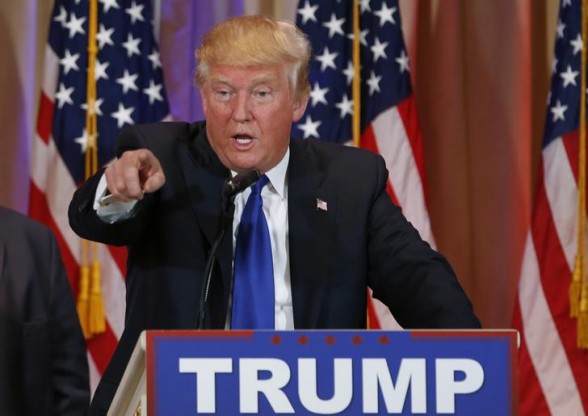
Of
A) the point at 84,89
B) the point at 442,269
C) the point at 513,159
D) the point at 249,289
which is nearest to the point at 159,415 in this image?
the point at 249,289

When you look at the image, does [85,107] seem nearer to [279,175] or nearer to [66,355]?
[279,175]

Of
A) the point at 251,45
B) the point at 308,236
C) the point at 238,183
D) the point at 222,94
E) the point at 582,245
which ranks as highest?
the point at 251,45

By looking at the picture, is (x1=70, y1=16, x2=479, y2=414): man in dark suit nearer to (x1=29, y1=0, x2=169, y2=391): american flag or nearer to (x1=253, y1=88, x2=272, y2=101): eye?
(x1=253, y1=88, x2=272, y2=101): eye

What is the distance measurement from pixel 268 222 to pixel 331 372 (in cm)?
85

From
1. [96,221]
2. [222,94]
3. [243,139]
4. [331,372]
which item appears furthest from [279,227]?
[331,372]

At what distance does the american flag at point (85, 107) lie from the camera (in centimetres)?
467

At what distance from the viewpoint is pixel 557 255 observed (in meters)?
4.78

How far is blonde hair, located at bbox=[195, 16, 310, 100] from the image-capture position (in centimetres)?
258

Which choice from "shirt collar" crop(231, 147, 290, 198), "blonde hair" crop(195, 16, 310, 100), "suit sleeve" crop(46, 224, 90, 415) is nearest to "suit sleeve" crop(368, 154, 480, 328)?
"shirt collar" crop(231, 147, 290, 198)

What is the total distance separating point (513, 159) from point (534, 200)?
0.27 meters

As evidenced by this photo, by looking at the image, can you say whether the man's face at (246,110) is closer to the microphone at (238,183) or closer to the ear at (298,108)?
the ear at (298,108)

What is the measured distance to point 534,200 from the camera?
483cm

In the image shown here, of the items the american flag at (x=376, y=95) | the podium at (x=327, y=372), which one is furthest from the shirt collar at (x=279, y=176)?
the american flag at (x=376, y=95)

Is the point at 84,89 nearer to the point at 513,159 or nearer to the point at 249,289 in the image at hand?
the point at 513,159
